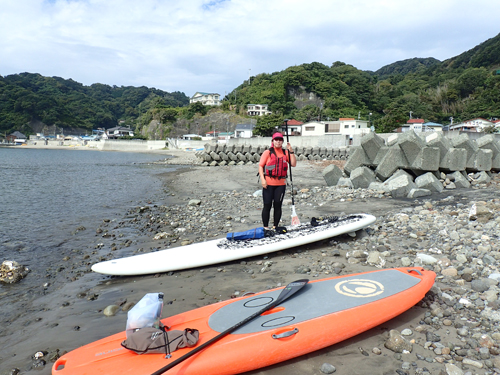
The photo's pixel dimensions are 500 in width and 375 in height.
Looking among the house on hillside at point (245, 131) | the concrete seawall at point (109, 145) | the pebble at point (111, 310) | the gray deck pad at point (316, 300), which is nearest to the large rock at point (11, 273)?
the pebble at point (111, 310)

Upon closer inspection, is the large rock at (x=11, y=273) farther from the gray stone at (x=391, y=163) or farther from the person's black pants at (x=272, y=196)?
the gray stone at (x=391, y=163)

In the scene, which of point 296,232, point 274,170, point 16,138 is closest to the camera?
point 296,232

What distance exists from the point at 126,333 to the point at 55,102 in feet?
490

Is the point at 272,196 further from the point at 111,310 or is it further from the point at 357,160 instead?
the point at 357,160

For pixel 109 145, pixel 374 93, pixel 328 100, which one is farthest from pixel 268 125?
pixel 109 145

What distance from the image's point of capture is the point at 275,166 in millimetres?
5836

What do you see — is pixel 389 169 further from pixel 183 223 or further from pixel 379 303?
pixel 379 303

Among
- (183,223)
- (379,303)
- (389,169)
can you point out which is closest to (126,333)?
(379,303)

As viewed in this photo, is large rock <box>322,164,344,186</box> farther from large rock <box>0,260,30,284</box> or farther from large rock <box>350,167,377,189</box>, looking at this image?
large rock <box>0,260,30,284</box>

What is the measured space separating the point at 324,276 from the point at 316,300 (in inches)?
48.3

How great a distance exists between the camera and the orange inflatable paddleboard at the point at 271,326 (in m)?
2.57

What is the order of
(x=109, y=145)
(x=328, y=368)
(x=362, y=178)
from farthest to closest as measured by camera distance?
(x=109, y=145)
(x=362, y=178)
(x=328, y=368)

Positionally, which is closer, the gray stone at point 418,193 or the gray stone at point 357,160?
the gray stone at point 418,193

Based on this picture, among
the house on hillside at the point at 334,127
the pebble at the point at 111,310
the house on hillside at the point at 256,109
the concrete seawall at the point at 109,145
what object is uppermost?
the house on hillside at the point at 256,109
